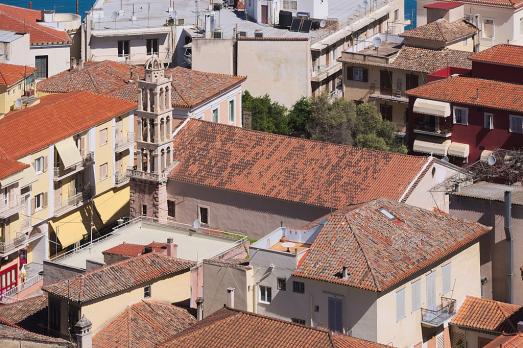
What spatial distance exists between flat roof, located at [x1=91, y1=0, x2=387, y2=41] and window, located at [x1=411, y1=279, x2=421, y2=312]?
129ft

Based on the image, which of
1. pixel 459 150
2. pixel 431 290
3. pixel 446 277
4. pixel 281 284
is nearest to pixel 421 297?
pixel 431 290

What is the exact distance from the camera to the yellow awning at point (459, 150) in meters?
103

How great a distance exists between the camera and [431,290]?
81.9 m

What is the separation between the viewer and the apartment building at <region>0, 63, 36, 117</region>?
108 m

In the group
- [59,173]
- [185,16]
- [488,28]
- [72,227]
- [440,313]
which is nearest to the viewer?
[440,313]

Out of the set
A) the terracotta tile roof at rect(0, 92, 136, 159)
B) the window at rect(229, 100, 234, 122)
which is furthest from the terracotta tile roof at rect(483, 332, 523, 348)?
the window at rect(229, 100, 234, 122)

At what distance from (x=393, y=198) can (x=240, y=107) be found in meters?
22.1

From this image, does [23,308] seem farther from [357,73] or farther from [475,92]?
[357,73]

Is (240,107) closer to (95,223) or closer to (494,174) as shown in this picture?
(95,223)

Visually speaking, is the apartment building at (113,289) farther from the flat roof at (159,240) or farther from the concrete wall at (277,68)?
the concrete wall at (277,68)

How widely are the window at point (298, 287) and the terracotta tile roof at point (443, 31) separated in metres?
38.2

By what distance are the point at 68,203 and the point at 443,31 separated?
1043 inches

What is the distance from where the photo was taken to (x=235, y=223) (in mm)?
94750

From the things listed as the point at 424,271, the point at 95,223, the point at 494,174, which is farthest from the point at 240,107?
the point at 424,271
